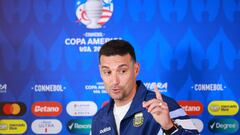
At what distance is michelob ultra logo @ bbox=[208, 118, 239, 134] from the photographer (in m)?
2.39

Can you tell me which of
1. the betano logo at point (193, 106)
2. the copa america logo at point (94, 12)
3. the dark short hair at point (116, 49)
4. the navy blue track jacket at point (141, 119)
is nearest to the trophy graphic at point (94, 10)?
the copa america logo at point (94, 12)

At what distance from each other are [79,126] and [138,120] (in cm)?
76

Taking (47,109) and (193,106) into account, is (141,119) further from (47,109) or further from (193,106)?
(47,109)

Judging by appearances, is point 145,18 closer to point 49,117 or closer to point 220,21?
point 220,21

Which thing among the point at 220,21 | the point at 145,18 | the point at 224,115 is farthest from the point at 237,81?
the point at 145,18

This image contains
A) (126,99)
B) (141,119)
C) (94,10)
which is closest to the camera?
(141,119)

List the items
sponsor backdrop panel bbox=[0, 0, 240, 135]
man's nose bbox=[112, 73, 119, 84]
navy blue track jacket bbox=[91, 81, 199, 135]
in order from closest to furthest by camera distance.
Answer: navy blue track jacket bbox=[91, 81, 199, 135] → man's nose bbox=[112, 73, 119, 84] → sponsor backdrop panel bbox=[0, 0, 240, 135]

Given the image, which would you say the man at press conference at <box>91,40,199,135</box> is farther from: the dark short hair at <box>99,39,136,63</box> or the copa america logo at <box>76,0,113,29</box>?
the copa america logo at <box>76,0,113,29</box>

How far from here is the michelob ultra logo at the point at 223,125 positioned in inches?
94.3

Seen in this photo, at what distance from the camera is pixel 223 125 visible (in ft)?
7.87

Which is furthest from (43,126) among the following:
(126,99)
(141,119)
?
(141,119)

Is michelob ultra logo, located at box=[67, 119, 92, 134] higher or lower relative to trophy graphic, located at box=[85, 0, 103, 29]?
lower

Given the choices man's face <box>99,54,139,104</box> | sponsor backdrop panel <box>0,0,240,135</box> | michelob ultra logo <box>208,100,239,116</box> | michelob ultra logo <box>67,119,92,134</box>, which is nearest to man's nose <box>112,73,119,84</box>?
man's face <box>99,54,139,104</box>

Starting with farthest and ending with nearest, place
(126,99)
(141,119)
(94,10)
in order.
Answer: (94,10), (126,99), (141,119)
